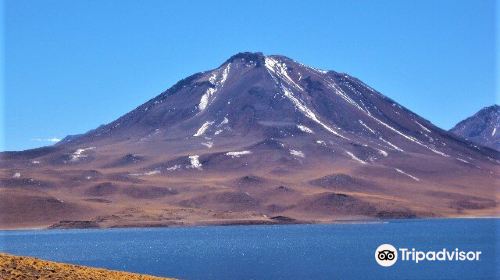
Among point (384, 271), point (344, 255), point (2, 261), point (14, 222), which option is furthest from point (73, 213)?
point (2, 261)

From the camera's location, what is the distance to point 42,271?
91.0 feet

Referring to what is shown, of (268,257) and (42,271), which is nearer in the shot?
(42,271)

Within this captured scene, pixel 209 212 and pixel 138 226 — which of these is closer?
pixel 138 226

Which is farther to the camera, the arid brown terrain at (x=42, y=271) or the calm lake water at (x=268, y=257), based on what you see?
the calm lake water at (x=268, y=257)

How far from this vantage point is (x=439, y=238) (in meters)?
119

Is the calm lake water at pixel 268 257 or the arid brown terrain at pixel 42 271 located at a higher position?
the calm lake water at pixel 268 257

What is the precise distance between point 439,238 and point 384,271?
52.9 metres

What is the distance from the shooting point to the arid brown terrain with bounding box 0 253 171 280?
26.8 meters

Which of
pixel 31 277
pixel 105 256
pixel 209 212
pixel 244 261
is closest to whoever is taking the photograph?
pixel 31 277

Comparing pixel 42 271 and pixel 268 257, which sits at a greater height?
pixel 268 257

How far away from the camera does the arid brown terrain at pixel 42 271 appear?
2679 centimetres

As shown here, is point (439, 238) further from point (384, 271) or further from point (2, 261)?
point (2, 261)

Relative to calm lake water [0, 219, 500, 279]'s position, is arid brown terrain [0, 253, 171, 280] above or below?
below

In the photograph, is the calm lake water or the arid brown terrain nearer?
the arid brown terrain
